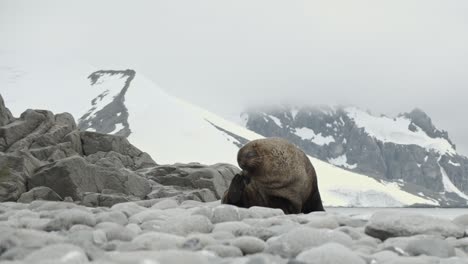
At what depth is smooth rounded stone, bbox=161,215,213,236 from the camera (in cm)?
478

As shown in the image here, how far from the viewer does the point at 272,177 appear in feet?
28.5

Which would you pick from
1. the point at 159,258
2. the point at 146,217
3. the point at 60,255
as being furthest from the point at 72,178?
the point at 159,258

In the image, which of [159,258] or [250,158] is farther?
[250,158]

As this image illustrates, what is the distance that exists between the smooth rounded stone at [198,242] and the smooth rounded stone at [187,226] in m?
0.63

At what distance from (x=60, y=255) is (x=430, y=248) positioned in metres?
2.45

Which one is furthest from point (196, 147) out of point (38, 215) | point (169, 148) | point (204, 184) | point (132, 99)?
point (38, 215)

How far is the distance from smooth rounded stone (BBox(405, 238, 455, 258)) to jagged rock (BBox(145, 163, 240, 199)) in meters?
13.1

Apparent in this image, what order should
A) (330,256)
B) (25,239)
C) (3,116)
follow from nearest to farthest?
(330,256) < (25,239) < (3,116)

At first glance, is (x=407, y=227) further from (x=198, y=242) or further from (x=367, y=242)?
(x=198, y=242)

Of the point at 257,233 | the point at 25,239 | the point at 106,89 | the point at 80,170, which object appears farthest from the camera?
the point at 106,89

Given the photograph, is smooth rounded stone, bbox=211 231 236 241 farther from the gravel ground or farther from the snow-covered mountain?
the snow-covered mountain

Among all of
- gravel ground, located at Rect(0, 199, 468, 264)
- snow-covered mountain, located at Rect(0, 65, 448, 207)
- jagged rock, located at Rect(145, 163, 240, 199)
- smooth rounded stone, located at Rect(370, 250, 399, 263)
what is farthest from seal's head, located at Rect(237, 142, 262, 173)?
snow-covered mountain, located at Rect(0, 65, 448, 207)

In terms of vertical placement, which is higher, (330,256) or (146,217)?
(330,256)

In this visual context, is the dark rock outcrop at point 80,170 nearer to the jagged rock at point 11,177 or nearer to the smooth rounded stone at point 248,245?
the jagged rock at point 11,177
